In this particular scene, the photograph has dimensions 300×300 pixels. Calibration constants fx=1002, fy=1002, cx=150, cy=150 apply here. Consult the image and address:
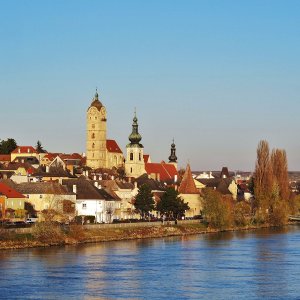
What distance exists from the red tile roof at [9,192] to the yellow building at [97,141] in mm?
70380

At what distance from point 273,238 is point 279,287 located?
108 ft

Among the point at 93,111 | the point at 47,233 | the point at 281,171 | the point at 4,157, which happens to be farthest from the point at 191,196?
the point at 93,111

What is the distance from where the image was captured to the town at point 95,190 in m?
79.2

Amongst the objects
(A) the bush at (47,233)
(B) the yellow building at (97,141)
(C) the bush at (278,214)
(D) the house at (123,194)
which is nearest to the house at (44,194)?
(D) the house at (123,194)

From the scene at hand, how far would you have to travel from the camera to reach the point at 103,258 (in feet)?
190

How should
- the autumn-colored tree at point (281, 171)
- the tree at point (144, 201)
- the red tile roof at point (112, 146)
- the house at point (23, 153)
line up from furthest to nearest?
the red tile roof at point (112, 146), the house at point (23, 153), the autumn-colored tree at point (281, 171), the tree at point (144, 201)

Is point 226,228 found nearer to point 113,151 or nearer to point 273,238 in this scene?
point 273,238

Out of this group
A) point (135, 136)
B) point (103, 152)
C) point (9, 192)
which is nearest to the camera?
point (9, 192)

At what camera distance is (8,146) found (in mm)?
154375

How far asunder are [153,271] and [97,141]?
4031 inches

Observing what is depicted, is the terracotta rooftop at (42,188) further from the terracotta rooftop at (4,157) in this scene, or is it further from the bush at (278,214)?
the terracotta rooftop at (4,157)

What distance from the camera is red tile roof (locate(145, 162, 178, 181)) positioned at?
144m

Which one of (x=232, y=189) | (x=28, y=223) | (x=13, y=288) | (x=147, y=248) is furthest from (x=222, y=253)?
(x=232, y=189)

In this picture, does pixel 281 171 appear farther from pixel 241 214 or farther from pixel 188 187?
pixel 241 214
